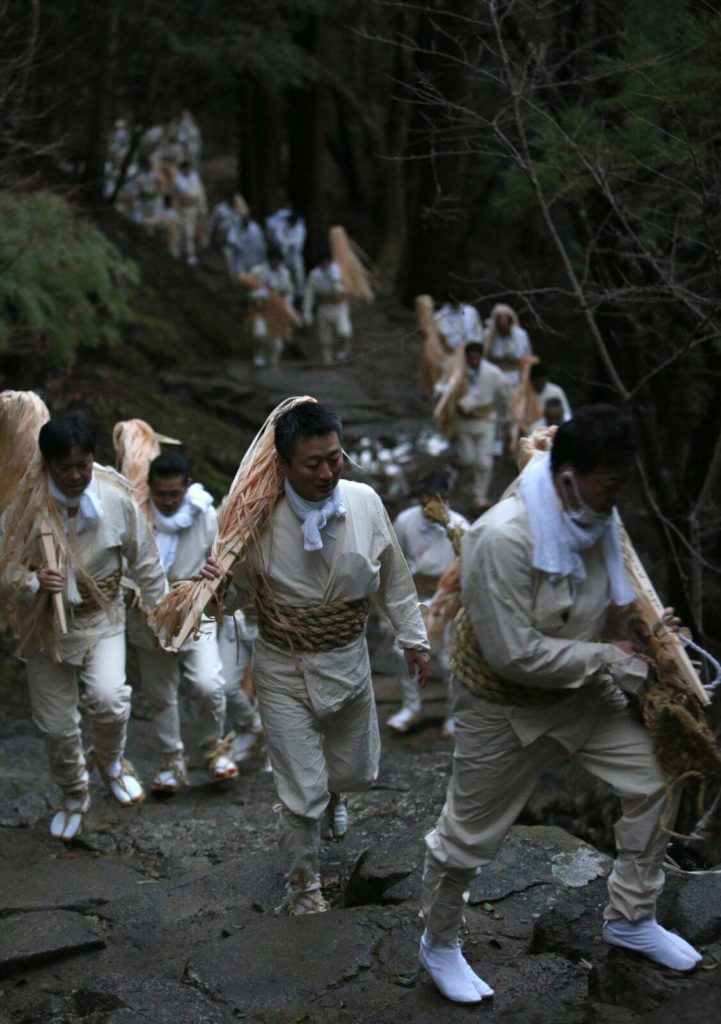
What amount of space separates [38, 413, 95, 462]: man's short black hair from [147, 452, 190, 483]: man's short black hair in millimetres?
1246

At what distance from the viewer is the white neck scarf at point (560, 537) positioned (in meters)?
3.79

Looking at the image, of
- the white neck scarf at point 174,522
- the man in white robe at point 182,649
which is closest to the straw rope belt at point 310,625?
the man in white robe at point 182,649

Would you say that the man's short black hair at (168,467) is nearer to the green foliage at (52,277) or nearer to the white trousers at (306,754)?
the white trousers at (306,754)

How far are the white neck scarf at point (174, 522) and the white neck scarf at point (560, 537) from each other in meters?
3.74

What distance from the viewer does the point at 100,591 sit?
6.46 meters

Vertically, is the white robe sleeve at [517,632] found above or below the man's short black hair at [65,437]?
above

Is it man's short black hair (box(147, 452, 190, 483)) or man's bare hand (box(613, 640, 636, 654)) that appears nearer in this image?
man's bare hand (box(613, 640, 636, 654))

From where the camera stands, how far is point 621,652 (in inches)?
154

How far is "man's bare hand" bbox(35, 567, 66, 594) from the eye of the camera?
19.2 ft

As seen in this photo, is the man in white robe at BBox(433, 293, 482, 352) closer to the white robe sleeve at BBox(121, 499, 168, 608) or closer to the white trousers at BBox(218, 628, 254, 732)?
the white trousers at BBox(218, 628, 254, 732)

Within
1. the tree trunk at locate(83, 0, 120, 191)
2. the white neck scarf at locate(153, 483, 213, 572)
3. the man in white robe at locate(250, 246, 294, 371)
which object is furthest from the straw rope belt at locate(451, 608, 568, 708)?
the man in white robe at locate(250, 246, 294, 371)

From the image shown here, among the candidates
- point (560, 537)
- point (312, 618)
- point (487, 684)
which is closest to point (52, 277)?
point (312, 618)

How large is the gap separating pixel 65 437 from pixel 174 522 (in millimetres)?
1589

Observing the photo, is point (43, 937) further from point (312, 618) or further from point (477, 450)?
point (477, 450)
